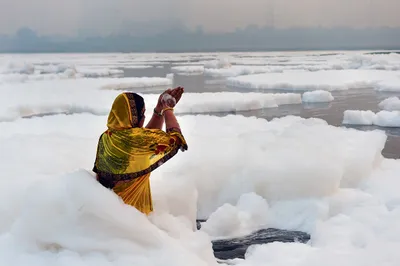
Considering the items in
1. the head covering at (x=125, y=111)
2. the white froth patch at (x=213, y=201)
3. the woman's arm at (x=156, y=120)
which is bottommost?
the white froth patch at (x=213, y=201)

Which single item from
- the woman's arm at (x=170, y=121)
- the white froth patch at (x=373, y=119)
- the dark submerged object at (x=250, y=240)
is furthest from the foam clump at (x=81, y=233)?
the white froth patch at (x=373, y=119)

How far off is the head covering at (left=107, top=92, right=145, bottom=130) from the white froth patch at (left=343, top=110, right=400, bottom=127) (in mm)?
6916

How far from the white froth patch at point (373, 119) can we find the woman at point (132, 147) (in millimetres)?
Answer: 6717

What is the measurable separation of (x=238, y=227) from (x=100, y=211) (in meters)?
1.53

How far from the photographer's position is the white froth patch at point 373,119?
8.67 metres

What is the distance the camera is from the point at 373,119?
8836 millimetres

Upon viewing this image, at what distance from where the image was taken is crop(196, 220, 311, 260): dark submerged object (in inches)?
133

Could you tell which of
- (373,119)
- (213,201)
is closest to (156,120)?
(213,201)

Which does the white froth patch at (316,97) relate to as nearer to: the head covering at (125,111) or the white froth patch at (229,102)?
the white froth patch at (229,102)

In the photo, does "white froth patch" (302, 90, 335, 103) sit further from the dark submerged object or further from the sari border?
the sari border

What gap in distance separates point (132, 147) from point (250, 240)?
1.42 metres

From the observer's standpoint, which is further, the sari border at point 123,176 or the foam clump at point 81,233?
the sari border at point 123,176

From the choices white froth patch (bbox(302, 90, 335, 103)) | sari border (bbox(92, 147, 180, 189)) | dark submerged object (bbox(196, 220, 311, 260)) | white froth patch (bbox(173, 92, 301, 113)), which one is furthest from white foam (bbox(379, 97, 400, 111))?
sari border (bbox(92, 147, 180, 189))

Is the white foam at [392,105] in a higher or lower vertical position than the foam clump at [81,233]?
lower
